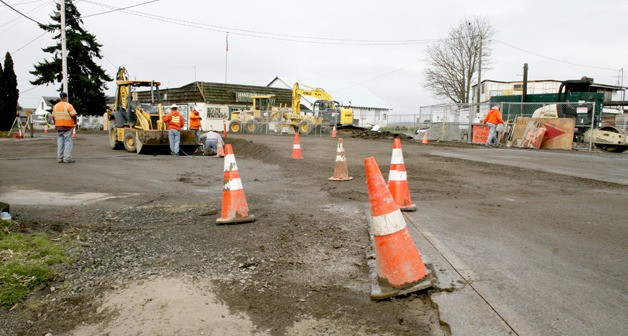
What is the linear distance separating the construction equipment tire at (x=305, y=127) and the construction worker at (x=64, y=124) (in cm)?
2136

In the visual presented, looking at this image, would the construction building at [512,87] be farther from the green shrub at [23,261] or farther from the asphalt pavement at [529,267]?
the green shrub at [23,261]

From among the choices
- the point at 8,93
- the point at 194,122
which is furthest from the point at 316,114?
the point at 8,93

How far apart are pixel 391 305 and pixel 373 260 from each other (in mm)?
806

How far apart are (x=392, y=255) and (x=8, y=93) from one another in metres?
42.4

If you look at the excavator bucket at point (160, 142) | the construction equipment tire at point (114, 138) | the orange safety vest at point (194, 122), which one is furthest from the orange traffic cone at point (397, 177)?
the construction equipment tire at point (114, 138)

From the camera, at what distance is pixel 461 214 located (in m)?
5.86

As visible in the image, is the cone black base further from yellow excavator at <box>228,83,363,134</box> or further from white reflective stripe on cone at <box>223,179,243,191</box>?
yellow excavator at <box>228,83,363,134</box>

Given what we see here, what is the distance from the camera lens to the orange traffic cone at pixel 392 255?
10.2ft

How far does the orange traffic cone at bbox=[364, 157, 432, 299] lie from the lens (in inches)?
123

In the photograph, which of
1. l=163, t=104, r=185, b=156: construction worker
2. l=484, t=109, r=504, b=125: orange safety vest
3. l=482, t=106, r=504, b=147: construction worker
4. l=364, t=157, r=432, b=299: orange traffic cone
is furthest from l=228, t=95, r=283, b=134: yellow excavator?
l=364, t=157, r=432, b=299: orange traffic cone

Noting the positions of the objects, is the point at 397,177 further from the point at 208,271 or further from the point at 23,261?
the point at 23,261

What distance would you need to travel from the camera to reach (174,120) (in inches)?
593

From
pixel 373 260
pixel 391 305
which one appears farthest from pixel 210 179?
pixel 391 305

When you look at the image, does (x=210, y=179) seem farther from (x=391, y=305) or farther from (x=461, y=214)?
(x=391, y=305)
